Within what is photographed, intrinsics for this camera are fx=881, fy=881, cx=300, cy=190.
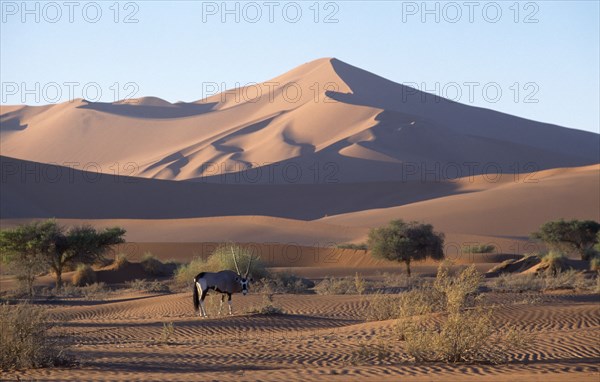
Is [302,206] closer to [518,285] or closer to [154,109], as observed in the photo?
[518,285]

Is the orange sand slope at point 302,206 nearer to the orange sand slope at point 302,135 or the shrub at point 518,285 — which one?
the orange sand slope at point 302,135

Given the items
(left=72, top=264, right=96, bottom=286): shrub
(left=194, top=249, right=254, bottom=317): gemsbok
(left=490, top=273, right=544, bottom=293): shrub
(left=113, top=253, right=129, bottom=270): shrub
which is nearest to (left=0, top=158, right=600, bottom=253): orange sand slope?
(left=113, top=253, right=129, bottom=270): shrub

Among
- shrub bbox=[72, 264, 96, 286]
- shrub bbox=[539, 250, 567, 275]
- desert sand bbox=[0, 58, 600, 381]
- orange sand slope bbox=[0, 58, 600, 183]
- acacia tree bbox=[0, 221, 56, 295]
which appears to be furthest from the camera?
orange sand slope bbox=[0, 58, 600, 183]

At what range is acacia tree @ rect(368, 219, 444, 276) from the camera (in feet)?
128

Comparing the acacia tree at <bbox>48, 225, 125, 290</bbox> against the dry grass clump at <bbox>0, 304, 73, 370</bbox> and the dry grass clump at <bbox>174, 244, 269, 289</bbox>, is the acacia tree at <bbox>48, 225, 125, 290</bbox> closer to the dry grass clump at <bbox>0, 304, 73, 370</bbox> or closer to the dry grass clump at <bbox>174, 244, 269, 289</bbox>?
the dry grass clump at <bbox>174, 244, 269, 289</bbox>

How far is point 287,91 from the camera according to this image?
17988cm

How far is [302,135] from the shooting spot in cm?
13338

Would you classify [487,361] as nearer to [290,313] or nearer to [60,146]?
[290,313]

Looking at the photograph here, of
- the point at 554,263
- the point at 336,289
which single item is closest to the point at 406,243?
the point at 554,263

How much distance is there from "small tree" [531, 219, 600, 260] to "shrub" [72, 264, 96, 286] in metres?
24.4

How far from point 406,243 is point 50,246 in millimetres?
15110

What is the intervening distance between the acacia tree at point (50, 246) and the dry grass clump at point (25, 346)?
882 inches

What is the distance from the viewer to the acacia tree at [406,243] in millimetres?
38906

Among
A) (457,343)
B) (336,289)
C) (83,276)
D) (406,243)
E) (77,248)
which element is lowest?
(457,343)
